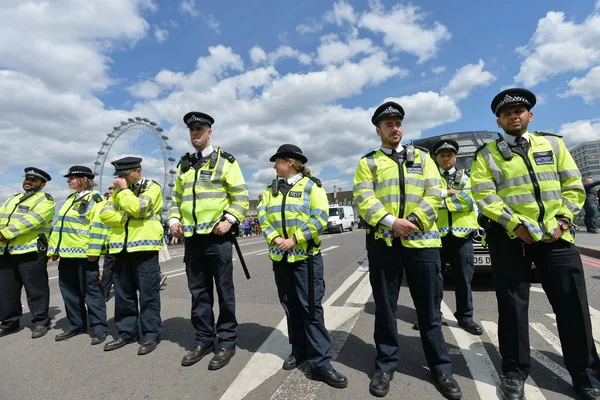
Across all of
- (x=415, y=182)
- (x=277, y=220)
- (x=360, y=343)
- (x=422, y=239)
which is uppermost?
(x=415, y=182)

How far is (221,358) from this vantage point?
3.17 meters

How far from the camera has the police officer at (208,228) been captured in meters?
3.38

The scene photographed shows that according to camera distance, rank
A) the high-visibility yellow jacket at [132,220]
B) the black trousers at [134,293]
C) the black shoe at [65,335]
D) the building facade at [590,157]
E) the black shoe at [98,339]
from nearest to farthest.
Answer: the high-visibility yellow jacket at [132,220]
the black trousers at [134,293]
the black shoe at [98,339]
the black shoe at [65,335]
the building facade at [590,157]

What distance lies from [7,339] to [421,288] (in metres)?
5.07

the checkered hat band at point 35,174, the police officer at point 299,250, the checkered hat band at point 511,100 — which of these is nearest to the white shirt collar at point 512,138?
the checkered hat band at point 511,100

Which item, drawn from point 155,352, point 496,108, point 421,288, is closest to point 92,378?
point 155,352

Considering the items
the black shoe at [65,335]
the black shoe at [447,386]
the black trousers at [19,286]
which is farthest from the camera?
the black trousers at [19,286]

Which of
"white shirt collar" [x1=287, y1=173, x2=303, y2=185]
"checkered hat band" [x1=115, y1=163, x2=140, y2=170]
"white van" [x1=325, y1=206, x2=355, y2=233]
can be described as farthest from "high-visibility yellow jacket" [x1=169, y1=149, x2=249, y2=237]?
"white van" [x1=325, y1=206, x2=355, y2=233]

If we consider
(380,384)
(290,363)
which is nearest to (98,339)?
(290,363)

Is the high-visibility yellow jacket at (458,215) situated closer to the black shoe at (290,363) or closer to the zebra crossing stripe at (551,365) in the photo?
the zebra crossing stripe at (551,365)

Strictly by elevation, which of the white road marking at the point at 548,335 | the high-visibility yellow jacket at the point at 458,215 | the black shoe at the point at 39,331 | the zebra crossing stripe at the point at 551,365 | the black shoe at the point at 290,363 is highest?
the high-visibility yellow jacket at the point at 458,215

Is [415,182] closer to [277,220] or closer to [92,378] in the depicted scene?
[277,220]

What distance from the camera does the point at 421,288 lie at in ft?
8.87

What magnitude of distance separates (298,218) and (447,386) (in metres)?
1.73
